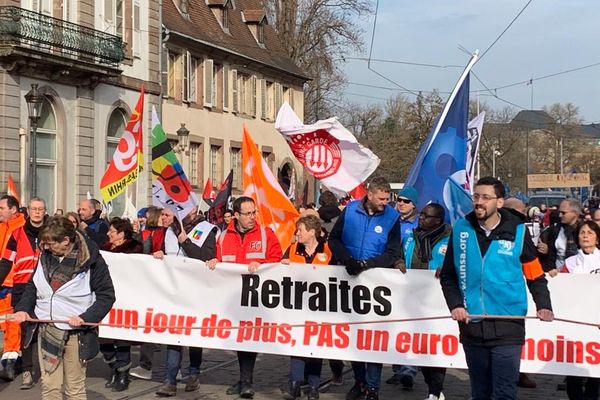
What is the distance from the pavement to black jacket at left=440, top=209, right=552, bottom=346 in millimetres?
3252

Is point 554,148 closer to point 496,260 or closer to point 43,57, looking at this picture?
point 43,57

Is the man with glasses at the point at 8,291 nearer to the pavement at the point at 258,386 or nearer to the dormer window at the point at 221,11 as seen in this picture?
the pavement at the point at 258,386

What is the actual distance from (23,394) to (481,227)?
17.4ft

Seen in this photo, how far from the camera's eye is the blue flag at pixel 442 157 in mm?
11016

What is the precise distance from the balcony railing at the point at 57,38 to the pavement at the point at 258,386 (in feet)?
53.5

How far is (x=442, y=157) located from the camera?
11180 mm

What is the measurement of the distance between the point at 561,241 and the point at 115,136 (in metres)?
24.1

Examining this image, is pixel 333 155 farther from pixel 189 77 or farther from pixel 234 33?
pixel 234 33

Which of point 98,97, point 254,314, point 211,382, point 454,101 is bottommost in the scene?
point 211,382

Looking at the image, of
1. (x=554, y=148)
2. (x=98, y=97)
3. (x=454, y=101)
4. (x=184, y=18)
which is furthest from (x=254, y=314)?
(x=554, y=148)

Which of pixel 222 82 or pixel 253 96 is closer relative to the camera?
pixel 222 82

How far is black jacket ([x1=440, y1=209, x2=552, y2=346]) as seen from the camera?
21.7ft

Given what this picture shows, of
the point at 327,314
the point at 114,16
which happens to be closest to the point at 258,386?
the point at 327,314

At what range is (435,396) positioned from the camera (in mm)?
9500
